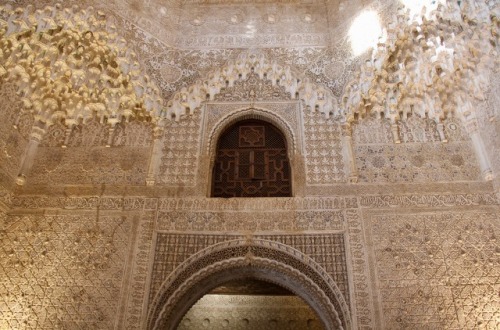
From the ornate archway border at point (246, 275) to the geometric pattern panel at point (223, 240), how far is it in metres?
0.06

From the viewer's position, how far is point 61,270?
5.20m

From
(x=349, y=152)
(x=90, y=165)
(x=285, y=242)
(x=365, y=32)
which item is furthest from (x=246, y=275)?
(x=365, y=32)

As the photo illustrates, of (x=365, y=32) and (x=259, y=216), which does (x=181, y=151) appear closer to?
(x=259, y=216)

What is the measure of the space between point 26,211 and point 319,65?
14.3 ft

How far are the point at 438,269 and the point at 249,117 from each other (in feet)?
10.1

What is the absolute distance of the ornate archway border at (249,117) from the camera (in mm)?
6195

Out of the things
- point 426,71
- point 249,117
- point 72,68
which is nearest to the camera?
point 72,68

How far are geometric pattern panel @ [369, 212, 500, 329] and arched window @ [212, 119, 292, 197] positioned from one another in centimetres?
135

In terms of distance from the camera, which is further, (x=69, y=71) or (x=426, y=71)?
(x=426, y=71)

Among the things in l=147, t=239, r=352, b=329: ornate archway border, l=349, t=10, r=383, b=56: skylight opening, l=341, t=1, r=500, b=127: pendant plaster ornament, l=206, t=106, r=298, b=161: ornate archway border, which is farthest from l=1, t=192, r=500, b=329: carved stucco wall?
l=349, t=10, r=383, b=56: skylight opening

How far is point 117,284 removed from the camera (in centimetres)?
512

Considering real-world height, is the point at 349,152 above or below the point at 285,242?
above

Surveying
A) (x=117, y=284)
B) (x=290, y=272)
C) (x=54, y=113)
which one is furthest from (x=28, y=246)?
(x=290, y=272)

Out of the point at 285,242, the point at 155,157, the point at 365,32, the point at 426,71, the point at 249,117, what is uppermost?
the point at 365,32
